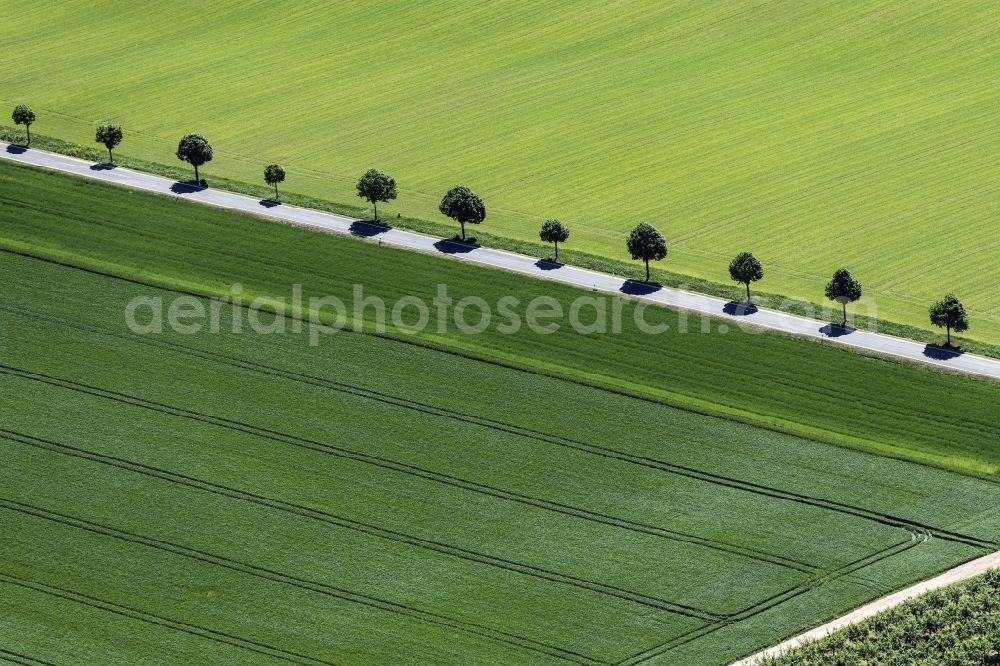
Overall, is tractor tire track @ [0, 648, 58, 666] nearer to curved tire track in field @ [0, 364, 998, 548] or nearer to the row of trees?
curved tire track in field @ [0, 364, 998, 548]

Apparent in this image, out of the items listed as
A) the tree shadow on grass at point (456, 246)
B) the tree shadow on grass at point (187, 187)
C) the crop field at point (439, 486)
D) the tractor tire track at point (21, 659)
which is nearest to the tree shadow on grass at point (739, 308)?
the crop field at point (439, 486)

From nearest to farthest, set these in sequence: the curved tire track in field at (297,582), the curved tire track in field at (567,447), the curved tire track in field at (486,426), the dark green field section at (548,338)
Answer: the curved tire track in field at (297,582)
the curved tire track in field at (486,426)
the curved tire track in field at (567,447)
the dark green field section at (548,338)

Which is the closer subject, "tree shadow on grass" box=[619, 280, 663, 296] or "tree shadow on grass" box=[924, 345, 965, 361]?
"tree shadow on grass" box=[924, 345, 965, 361]

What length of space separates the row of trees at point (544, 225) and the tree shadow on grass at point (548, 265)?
78cm

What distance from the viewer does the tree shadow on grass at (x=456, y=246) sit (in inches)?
5017

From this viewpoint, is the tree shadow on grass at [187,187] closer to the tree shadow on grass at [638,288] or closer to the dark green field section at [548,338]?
the dark green field section at [548,338]

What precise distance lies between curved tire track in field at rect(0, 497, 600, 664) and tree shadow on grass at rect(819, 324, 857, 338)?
4036 centimetres

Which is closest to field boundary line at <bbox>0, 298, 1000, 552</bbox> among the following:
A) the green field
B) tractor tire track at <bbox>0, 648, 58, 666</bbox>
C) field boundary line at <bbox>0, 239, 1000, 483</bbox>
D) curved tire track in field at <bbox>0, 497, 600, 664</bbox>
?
field boundary line at <bbox>0, 239, 1000, 483</bbox>

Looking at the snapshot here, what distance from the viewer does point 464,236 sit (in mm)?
130375

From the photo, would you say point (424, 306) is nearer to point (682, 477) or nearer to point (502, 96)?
point (682, 477)

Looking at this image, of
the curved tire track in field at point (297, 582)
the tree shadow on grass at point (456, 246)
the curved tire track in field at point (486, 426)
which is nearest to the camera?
the curved tire track in field at point (297, 582)

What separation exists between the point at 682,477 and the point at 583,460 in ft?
20.4

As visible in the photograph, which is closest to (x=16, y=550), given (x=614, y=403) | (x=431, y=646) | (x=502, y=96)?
(x=431, y=646)

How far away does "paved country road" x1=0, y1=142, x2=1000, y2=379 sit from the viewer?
11250 cm
